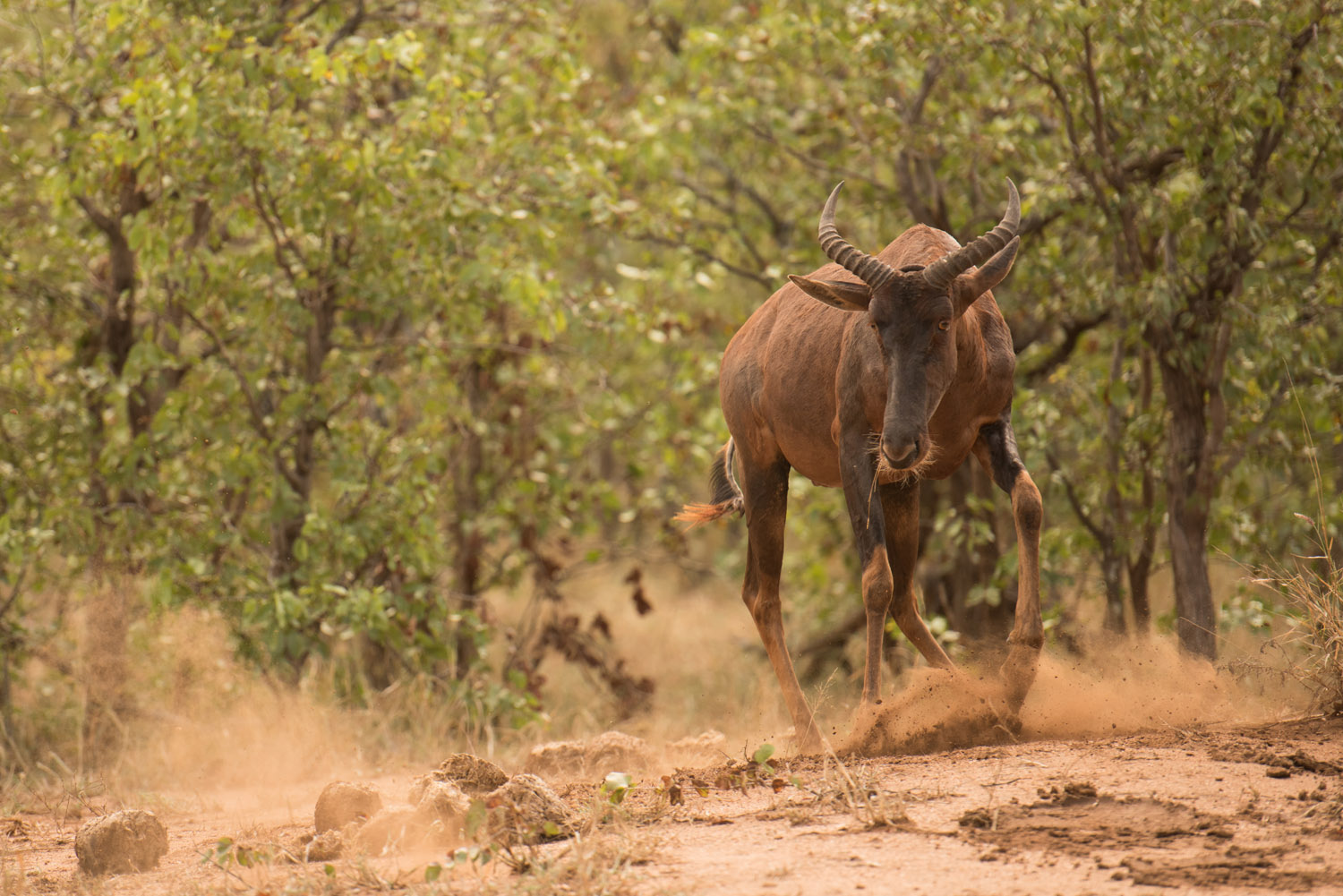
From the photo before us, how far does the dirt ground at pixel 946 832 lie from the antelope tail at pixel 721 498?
1709 mm

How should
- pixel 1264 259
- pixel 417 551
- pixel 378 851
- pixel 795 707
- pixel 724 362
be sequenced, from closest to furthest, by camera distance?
pixel 378 851, pixel 795 707, pixel 724 362, pixel 1264 259, pixel 417 551

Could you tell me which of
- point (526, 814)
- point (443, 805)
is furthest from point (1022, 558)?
point (443, 805)

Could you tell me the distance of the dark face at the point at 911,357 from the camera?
16.9 feet

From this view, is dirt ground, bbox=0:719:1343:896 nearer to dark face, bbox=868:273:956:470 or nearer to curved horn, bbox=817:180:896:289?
dark face, bbox=868:273:956:470

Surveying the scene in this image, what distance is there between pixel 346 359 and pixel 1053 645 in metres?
5.51

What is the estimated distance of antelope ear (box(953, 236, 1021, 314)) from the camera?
5453mm

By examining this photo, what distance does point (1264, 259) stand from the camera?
8.38 metres

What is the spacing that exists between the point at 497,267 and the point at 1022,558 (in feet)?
14.5

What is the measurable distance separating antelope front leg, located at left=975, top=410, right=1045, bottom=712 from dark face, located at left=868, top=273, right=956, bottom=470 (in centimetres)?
67

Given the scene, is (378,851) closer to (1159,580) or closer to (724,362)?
(724,362)

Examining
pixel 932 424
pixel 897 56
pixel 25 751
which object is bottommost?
pixel 25 751

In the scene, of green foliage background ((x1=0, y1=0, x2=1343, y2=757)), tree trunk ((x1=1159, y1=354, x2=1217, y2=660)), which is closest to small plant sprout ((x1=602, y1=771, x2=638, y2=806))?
green foliage background ((x1=0, y1=0, x2=1343, y2=757))

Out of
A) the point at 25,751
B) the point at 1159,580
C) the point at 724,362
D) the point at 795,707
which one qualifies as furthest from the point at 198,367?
the point at 1159,580

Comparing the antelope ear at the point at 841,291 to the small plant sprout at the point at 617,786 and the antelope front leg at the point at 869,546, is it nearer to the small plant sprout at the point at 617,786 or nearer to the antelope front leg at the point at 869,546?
the antelope front leg at the point at 869,546
